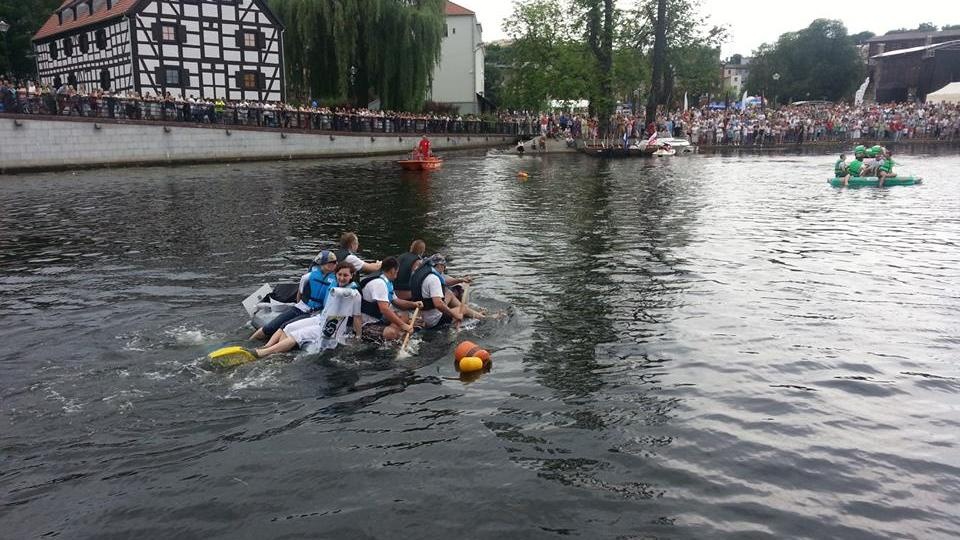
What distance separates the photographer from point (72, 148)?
38312 mm

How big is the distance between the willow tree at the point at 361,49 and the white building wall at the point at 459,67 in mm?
20945

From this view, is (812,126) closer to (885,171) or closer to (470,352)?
(885,171)

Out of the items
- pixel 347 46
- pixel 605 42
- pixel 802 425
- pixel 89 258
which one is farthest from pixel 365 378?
pixel 605 42

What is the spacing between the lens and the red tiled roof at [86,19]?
48013 mm

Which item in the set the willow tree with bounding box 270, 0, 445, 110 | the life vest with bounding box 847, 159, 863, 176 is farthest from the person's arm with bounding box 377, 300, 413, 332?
the willow tree with bounding box 270, 0, 445, 110

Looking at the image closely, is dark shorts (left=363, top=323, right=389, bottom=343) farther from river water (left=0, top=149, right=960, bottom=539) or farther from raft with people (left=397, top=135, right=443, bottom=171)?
raft with people (left=397, top=135, right=443, bottom=171)

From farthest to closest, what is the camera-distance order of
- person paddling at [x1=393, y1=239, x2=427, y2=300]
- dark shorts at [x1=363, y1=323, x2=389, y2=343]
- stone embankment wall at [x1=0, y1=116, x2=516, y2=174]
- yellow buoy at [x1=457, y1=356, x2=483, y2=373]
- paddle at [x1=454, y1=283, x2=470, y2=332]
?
1. stone embankment wall at [x1=0, y1=116, x2=516, y2=174]
2. paddle at [x1=454, y1=283, x2=470, y2=332]
3. person paddling at [x1=393, y1=239, x2=427, y2=300]
4. dark shorts at [x1=363, y1=323, x2=389, y2=343]
5. yellow buoy at [x1=457, y1=356, x2=483, y2=373]

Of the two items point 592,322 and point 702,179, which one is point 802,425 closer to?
point 592,322

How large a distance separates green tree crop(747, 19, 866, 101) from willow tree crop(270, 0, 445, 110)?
56.1 m

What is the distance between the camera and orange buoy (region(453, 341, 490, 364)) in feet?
33.2

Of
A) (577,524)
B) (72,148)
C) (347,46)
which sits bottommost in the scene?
(577,524)

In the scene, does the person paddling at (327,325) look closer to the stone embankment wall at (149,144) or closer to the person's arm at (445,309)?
the person's arm at (445,309)

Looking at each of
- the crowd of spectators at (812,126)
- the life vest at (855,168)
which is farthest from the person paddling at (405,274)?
the crowd of spectators at (812,126)

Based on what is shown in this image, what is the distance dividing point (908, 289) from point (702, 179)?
68.4 feet
